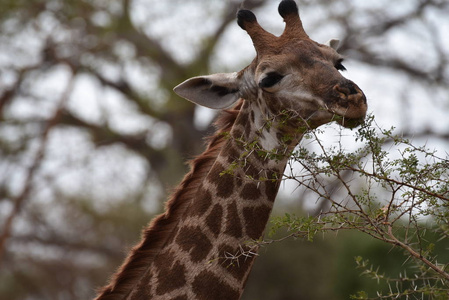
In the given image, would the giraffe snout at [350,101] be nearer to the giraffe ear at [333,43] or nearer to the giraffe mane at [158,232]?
the giraffe mane at [158,232]

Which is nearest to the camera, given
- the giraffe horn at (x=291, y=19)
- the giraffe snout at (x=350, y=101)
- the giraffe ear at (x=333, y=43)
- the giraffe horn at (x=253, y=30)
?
the giraffe snout at (x=350, y=101)

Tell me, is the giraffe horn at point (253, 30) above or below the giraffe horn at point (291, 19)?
below

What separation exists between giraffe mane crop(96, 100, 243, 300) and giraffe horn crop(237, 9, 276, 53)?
73 cm

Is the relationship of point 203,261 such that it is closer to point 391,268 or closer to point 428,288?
point 428,288

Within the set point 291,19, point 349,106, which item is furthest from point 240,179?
point 291,19

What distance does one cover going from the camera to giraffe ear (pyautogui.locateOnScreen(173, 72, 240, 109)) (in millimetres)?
5293

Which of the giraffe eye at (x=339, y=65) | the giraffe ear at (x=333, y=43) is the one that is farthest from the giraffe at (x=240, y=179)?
the giraffe ear at (x=333, y=43)

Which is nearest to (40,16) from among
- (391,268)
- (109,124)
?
(109,124)

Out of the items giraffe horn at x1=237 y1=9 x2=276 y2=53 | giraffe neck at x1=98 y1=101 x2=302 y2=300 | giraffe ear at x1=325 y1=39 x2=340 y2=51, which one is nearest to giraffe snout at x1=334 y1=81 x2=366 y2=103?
giraffe neck at x1=98 y1=101 x2=302 y2=300

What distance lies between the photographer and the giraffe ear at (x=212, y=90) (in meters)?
5.29

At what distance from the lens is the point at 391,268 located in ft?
38.0

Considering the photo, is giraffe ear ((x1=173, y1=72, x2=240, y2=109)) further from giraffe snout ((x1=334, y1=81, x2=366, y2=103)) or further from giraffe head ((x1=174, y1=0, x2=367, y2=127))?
giraffe snout ((x1=334, y1=81, x2=366, y2=103))

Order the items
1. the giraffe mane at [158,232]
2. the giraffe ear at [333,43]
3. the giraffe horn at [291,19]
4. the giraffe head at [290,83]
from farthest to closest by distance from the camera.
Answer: the giraffe ear at [333,43]
the giraffe horn at [291,19]
the giraffe mane at [158,232]
the giraffe head at [290,83]

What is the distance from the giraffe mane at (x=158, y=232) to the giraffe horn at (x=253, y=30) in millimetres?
727
